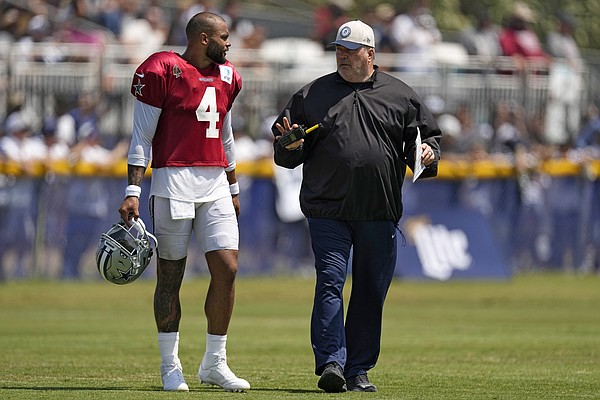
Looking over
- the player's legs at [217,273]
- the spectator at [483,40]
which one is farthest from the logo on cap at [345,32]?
the spectator at [483,40]

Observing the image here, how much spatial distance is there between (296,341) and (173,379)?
479 centimetres

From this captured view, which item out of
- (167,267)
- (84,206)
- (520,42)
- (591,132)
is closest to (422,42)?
(520,42)

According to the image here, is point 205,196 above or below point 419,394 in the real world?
above

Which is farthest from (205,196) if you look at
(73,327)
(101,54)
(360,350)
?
(101,54)

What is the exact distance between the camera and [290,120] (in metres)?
9.79

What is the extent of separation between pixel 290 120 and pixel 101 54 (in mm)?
14523

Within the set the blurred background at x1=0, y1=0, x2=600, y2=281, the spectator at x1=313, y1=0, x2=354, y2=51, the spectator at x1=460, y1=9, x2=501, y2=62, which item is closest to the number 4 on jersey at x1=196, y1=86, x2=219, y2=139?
the blurred background at x1=0, y1=0, x2=600, y2=281

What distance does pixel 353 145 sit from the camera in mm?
9656

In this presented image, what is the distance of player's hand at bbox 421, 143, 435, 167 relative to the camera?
9.67 metres

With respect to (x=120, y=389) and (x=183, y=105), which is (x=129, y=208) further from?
(x=120, y=389)

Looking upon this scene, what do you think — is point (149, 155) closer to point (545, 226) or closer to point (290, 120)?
point (290, 120)

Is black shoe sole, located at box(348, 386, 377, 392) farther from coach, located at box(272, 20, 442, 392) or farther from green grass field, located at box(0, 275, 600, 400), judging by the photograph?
green grass field, located at box(0, 275, 600, 400)

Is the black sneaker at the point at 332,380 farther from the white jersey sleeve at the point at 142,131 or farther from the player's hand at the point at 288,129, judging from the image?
the white jersey sleeve at the point at 142,131

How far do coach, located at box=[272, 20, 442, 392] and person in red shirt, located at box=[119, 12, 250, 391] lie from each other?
0.55m
